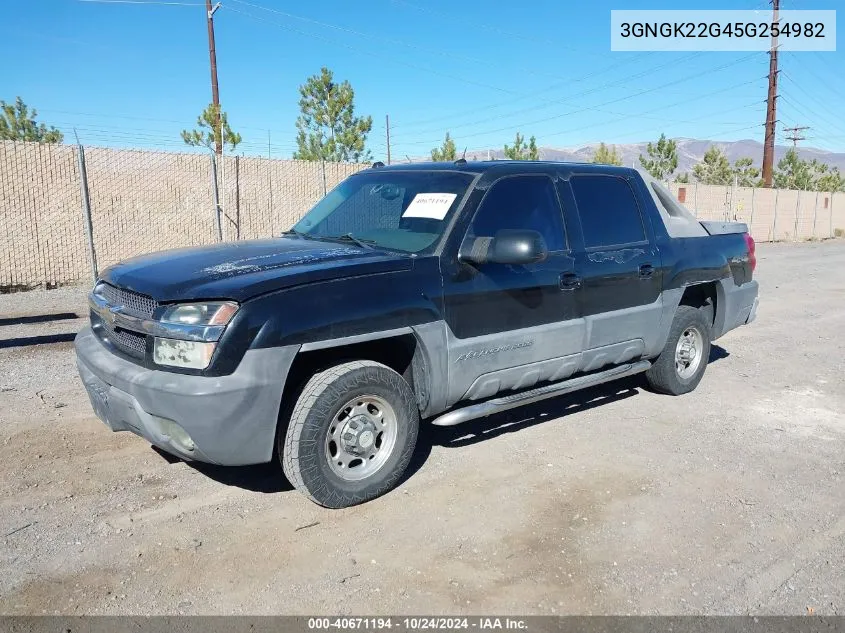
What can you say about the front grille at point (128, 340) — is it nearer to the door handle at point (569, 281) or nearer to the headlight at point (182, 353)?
the headlight at point (182, 353)

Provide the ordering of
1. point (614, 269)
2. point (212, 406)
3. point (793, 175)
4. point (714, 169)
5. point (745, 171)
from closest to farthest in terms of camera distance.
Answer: point (212, 406), point (614, 269), point (714, 169), point (745, 171), point (793, 175)

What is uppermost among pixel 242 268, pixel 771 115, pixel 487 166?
pixel 771 115

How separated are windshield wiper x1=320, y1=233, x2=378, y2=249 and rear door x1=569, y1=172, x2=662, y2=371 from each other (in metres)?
1.44

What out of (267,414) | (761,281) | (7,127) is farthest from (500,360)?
(7,127)

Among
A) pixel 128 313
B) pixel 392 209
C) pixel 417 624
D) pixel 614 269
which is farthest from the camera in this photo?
pixel 614 269

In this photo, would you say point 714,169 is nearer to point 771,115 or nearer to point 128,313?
point 771,115

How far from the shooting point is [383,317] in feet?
12.2

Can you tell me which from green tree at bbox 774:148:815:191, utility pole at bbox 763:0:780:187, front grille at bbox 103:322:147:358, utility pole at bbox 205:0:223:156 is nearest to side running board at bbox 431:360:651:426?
front grille at bbox 103:322:147:358

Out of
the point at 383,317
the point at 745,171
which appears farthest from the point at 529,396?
the point at 745,171

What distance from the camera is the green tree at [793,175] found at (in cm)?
4947

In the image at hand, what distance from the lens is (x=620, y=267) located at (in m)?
5.02

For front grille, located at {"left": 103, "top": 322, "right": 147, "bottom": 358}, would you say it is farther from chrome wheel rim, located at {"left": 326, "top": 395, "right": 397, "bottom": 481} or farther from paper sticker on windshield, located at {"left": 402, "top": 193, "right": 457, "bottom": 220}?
paper sticker on windshield, located at {"left": 402, "top": 193, "right": 457, "bottom": 220}

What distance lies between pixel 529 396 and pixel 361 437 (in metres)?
1.28

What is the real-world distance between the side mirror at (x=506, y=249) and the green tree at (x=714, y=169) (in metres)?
47.9
